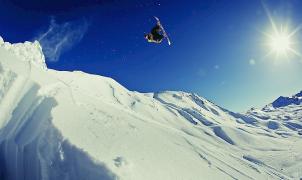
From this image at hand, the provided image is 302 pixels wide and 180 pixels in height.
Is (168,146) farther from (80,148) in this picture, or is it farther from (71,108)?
(80,148)

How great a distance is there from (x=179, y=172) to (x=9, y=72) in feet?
41.7

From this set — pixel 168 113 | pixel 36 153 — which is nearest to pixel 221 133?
pixel 168 113

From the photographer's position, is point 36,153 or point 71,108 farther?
point 71,108

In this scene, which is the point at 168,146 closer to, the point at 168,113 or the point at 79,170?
the point at 79,170

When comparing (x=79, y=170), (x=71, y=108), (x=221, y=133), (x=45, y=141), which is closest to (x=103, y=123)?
(x=71, y=108)

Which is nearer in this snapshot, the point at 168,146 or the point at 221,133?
the point at 168,146

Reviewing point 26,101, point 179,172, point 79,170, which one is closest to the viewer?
point 79,170

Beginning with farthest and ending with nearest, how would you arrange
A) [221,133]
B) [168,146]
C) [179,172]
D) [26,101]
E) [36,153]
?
[221,133] → [168,146] → [26,101] → [179,172] → [36,153]

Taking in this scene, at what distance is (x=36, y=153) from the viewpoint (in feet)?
62.1

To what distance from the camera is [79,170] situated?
17094mm

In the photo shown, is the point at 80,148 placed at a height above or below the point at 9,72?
below

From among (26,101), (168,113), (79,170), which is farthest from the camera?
(168,113)

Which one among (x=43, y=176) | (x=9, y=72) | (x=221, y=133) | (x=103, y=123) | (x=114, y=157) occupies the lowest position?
(x=43, y=176)

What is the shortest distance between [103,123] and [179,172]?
583 centimetres
